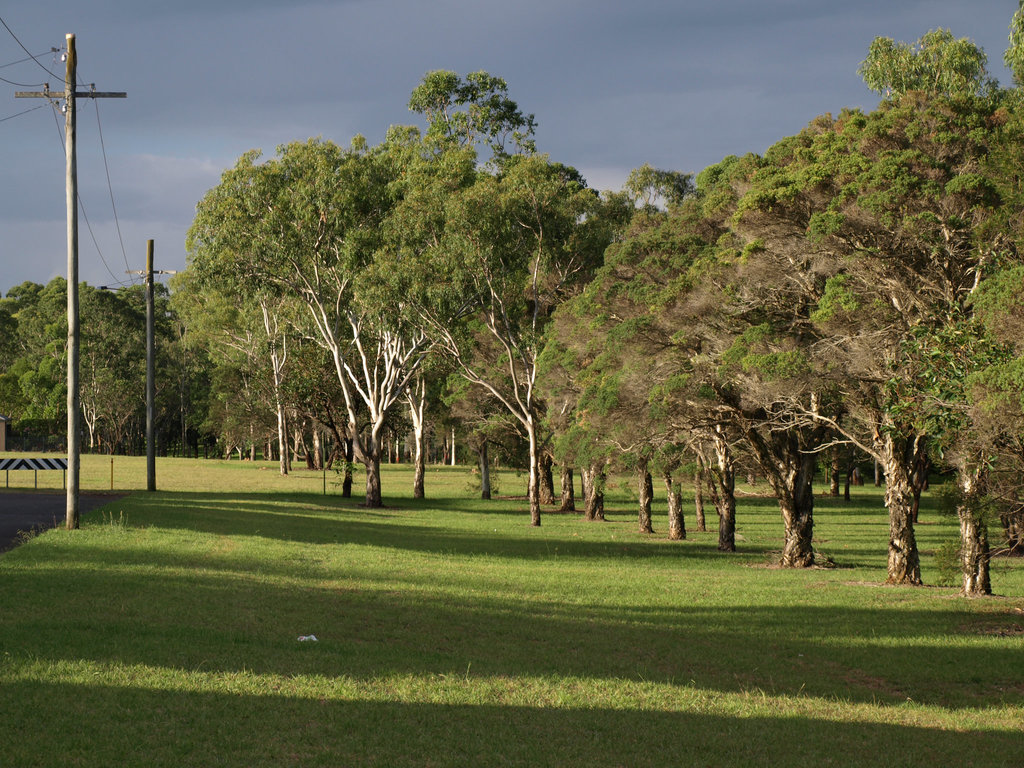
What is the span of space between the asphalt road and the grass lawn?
1.11m

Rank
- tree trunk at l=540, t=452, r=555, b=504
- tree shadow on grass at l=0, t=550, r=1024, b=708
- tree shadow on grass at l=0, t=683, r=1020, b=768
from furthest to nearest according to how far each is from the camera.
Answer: tree trunk at l=540, t=452, r=555, b=504
tree shadow on grass at l=0, t=550, r=1024, b=708
tree shadow on grass at l=0, t=683, r=1020, b=768

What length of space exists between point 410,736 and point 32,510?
22.1 m

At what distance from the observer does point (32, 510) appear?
2689 centimetres

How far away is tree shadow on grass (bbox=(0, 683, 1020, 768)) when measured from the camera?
290 inches

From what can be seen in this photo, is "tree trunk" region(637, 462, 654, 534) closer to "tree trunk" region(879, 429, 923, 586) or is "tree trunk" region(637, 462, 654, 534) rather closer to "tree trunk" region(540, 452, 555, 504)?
"tree trunk" region(540, 452, 555, 504)

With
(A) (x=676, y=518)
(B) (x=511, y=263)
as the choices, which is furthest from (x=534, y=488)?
(B) (x=511, y=263)

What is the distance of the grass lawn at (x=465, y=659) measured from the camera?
26.1 feet

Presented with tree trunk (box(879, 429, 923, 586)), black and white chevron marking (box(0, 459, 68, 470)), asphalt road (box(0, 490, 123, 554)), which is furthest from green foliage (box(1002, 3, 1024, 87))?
black and white chevron marking (box(0, 459, 68, 470))

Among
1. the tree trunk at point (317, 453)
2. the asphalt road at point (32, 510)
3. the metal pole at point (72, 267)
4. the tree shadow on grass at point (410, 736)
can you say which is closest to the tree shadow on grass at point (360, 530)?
the asphalt road at point (32, 510)

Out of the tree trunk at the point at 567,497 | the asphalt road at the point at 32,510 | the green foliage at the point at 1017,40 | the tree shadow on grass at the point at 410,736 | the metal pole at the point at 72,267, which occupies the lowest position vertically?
the tree trunk at the point at 567,497

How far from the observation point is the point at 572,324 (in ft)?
115

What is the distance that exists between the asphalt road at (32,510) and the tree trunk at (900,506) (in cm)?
1853

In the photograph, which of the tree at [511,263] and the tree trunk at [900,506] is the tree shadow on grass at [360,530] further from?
the tree trunk at [900,506]

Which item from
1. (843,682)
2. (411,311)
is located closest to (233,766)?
(843,682)
